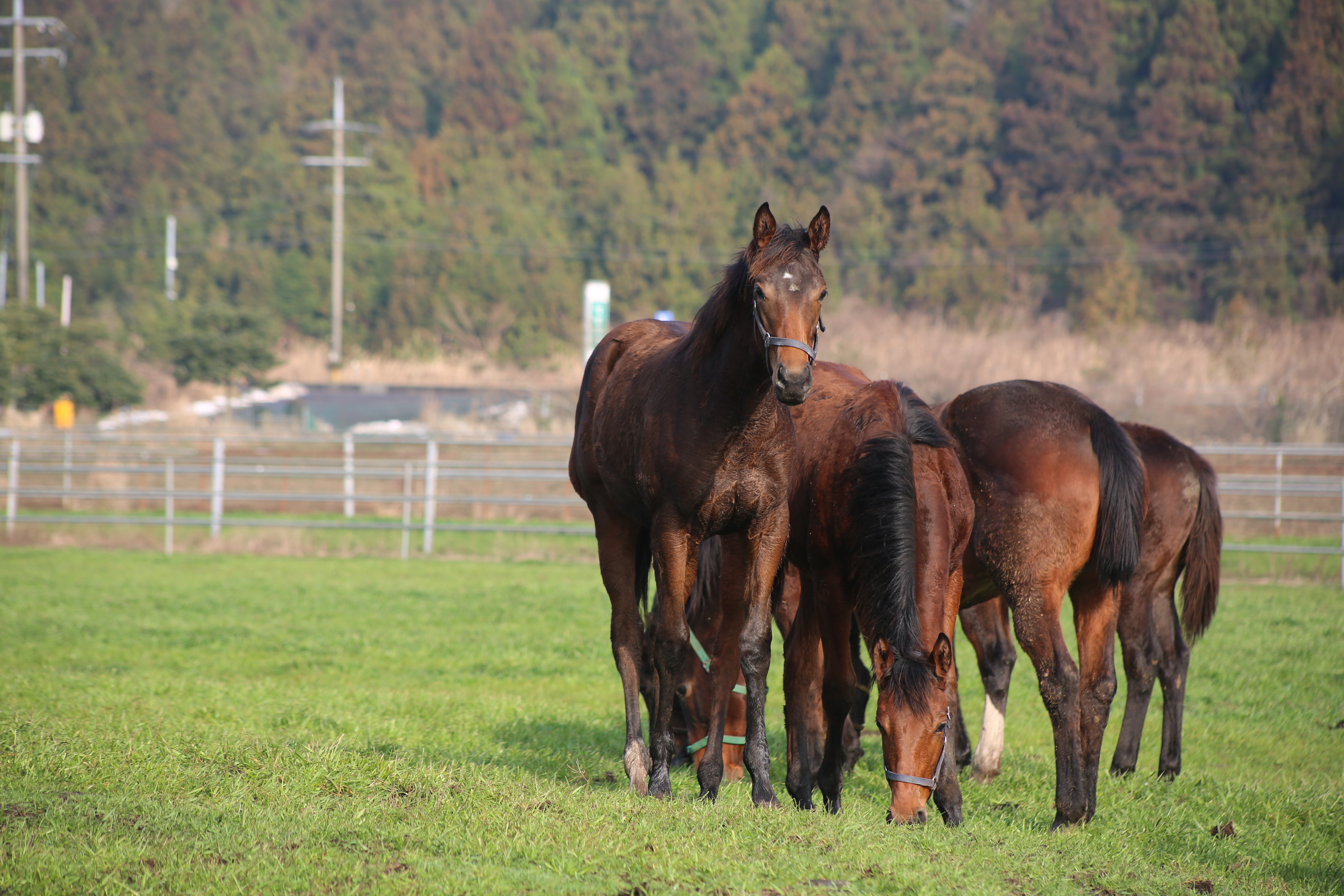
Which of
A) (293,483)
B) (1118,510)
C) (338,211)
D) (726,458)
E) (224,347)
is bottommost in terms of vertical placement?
(293,483)

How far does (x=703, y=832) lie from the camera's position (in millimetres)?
3812

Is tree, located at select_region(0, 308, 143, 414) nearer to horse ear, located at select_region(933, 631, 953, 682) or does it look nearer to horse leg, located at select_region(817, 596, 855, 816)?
horse leg, located at select_region(817, 596, 855, 816)

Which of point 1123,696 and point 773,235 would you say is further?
point 1123,696

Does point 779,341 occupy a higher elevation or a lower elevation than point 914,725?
higher

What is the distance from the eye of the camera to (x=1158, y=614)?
6422 mm

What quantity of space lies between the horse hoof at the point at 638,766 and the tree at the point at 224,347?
3192 cm

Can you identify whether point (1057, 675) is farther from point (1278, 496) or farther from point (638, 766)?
point (1278, 496)

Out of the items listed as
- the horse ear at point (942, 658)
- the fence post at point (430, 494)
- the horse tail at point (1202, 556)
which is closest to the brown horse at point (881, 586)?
the horse ear at point (942, 658)

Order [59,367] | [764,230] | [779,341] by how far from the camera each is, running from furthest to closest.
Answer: [59,367], [764,230], [779,341]

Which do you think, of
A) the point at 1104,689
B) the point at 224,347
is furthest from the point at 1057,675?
the point at 224,347

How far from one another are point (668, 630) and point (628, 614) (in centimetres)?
55

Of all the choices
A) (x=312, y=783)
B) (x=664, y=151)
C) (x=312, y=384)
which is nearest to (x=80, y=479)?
(x=312, y=783)

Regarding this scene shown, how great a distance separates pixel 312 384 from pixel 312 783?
122 ft

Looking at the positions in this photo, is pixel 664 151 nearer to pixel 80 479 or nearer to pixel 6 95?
pixel 6 95
